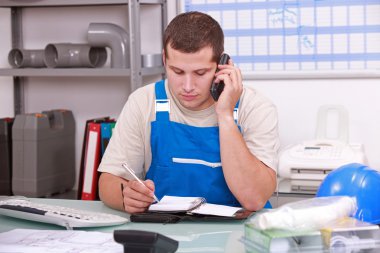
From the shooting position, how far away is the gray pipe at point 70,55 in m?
3.06

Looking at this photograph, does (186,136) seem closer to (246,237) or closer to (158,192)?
(158,192)

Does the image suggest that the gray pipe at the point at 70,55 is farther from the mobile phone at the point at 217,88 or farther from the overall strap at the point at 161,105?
the mobile phone at the point at 217,88

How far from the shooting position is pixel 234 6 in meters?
3.04

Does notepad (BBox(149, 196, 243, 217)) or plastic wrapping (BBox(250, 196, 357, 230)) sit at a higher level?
plastic wrapping (BBox(250, 196, 357, 230))

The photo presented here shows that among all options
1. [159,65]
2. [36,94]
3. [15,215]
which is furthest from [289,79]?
[15,215]

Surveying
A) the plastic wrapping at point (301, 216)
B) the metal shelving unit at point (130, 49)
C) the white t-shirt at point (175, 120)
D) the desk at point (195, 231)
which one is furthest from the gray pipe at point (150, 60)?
the plastic wrapping at point (301, 216)

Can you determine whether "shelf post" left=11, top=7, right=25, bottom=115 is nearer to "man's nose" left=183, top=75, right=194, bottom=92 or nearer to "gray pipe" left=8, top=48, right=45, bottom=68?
"gray pipe" left=8, top=48, right=45, bottom=68

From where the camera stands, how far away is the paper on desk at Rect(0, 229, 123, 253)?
53.4 inches

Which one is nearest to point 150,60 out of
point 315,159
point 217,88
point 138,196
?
point 315,159

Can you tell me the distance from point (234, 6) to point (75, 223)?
5.66ft

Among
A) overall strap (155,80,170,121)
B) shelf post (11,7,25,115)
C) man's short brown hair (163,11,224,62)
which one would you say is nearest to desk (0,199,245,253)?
overall strap (155,80,170,121)

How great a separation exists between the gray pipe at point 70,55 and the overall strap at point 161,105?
106cm

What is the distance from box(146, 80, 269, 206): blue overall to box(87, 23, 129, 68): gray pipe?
3.43ft

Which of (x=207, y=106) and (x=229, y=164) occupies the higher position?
(x=207, y=106)
